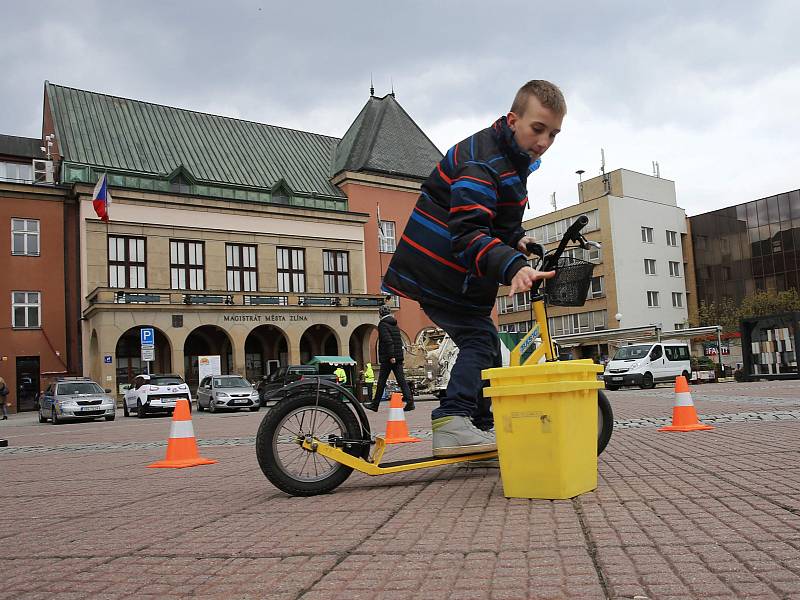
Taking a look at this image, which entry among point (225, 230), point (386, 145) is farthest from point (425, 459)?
point (386, 145)

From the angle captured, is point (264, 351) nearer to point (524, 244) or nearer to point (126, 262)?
point (126, 262)

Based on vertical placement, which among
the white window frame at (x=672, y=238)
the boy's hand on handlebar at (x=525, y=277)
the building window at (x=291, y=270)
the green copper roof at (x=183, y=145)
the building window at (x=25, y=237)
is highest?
the green copper roof at (x=183, y=145)

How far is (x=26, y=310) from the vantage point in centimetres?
3631

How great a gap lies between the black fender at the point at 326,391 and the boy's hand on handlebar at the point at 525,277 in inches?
51.8

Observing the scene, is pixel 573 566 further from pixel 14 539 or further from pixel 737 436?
pixel 737 436

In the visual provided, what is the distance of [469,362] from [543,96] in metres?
1.53

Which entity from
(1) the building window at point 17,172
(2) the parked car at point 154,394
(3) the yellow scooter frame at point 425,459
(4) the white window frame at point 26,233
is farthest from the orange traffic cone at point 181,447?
(1) the building window at point 17,172

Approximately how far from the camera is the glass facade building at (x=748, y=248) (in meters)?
63.2

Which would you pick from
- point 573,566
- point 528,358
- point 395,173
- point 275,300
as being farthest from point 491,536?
point 395,173

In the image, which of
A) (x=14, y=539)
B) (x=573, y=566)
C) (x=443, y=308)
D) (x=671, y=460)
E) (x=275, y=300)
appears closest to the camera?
(x=573, y=566)

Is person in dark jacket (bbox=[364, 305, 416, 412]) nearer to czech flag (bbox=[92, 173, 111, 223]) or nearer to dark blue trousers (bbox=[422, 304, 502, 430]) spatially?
dark blue trousers (bbox=[422, 304, 502, 430])

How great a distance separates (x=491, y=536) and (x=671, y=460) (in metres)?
2.52

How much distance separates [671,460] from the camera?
16.1 ft

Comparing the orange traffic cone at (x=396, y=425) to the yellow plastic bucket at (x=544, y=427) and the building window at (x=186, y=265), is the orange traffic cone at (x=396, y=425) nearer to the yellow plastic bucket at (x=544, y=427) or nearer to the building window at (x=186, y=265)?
the yellow plastic bucket at (x=544, y=427)
